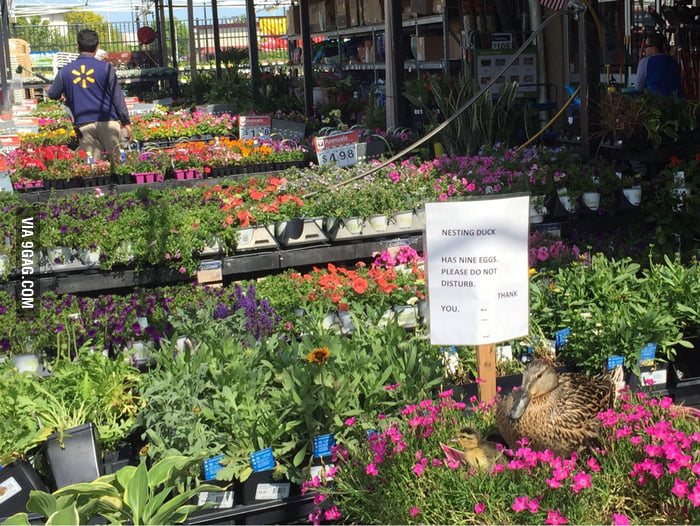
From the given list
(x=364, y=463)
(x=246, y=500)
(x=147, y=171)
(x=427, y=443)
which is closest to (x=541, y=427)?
(x=427, y=443)

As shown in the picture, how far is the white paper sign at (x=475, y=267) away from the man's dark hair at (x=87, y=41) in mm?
5862

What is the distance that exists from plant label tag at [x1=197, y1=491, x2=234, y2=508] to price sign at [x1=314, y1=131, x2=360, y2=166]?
154 inches

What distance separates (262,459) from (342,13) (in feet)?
43.7

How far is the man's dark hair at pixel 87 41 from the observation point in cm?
752

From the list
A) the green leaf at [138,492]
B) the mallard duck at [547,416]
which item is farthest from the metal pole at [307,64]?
the green leaf at [138,492]

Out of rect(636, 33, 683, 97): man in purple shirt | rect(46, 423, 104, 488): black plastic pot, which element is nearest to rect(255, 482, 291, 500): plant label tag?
rect(46, 423, 104, 488): black plastic pot

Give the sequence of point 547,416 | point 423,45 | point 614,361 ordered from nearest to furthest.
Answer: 1. point 547,416
2. point 614,361
3. point 423,45

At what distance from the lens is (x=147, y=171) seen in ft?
23.0

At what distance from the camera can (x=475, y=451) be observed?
221 centimetres

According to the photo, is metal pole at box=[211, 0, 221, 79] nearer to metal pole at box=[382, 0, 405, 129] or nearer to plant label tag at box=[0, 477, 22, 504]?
metal pole at box=[382, 0, 405, 129]

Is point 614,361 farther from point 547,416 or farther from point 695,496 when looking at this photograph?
point 695,496

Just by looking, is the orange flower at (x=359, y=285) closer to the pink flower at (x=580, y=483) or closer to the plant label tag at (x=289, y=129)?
the pink flower at (x=580, y=483)

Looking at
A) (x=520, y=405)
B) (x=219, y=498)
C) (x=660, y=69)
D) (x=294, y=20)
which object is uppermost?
(x=294, y=20)

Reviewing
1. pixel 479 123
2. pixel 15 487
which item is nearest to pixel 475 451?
pixel 15 487
